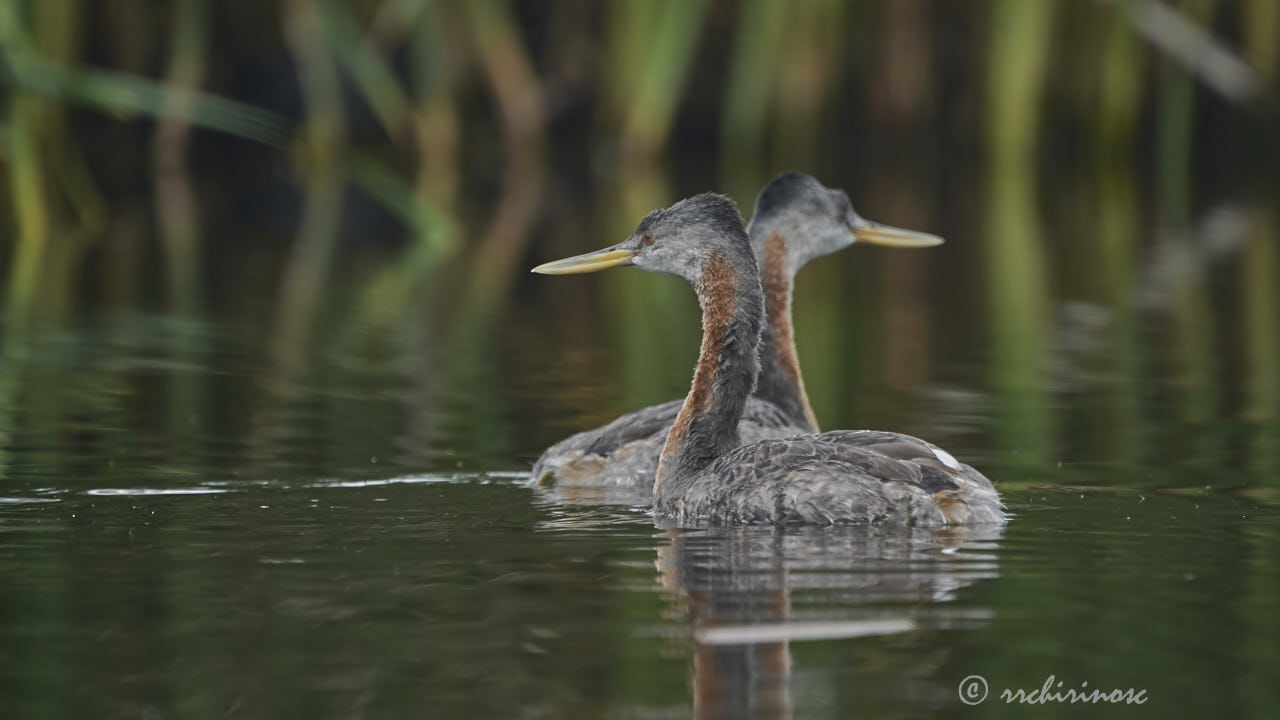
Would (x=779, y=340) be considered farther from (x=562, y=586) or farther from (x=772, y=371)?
(x=562, y=586)

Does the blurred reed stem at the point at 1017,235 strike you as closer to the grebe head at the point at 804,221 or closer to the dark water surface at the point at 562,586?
the dark water surface at the point at 562,586

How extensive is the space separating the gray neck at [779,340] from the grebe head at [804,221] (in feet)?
0.07

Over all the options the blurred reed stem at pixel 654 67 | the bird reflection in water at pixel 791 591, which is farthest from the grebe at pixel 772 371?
the blurred reed stem at pixel 654 67

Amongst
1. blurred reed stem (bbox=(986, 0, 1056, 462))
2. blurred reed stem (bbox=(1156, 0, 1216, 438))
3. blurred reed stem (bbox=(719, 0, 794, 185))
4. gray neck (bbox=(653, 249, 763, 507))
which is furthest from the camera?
blurred reed stem (bbox=(719, 0, 794, 185))

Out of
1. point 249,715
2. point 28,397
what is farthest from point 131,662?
point 28,397

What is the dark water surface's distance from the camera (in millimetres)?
5207

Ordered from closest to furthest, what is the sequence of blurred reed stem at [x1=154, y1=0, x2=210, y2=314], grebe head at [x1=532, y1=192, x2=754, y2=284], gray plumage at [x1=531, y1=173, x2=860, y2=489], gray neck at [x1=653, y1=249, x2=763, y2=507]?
1. gray neck at [x1=653, y1=249, x2=763, y2=507]
2. grebe head at [x1=532, y1=192, x2=754, y2=284]
3. gray plumage at [x1=531, y1=173, x2=860, y2=489]
4. blurred reed stem at [x1=154, y1=0, x2=210, y2=314]

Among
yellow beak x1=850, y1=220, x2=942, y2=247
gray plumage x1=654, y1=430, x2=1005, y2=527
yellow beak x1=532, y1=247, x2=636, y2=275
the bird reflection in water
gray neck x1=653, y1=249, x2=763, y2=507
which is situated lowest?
the bird reflection in water

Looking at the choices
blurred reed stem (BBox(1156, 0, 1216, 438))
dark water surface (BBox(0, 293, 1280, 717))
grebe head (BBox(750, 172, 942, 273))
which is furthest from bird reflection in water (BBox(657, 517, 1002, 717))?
grebe head (BBox(750, 172, 942, 273))

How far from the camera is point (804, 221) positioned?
10.6m

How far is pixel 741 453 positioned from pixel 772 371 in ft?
7.19

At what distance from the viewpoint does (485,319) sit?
15047 mm

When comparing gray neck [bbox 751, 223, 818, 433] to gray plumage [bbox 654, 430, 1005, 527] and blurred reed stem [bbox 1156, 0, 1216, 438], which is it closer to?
blurred reed stem [bbox 1156, 0, 1216, 438]

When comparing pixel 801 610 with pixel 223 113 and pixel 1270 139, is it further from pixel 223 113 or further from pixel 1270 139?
pixel 1270 139
